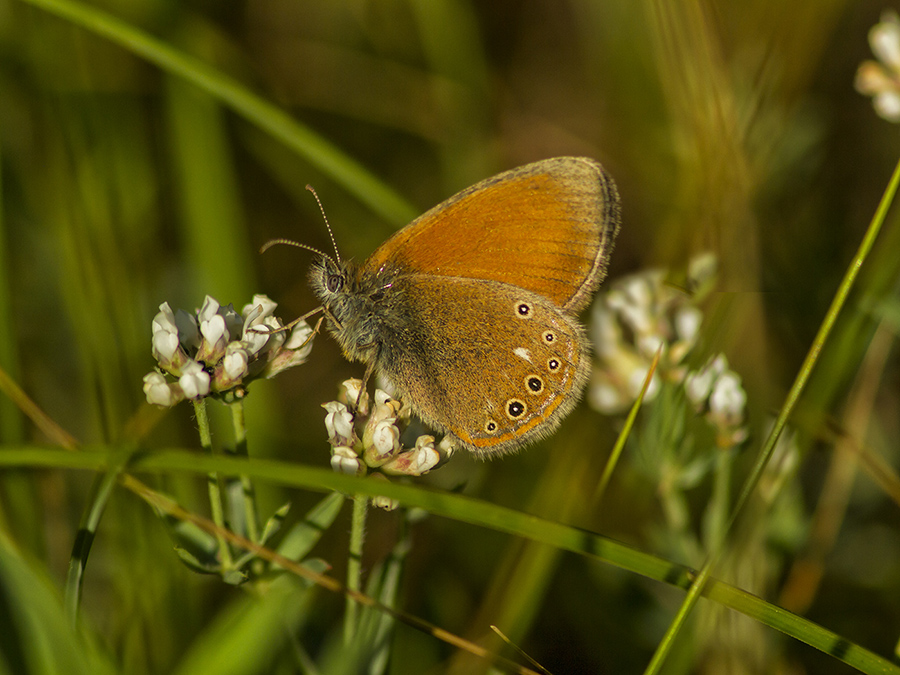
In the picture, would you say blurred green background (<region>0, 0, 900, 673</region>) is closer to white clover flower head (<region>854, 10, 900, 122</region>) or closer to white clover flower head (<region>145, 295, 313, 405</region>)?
white clover flower head (<region>145, 295, 313, 405</region>)

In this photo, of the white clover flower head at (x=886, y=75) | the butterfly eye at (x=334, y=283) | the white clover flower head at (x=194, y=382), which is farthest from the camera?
the white clover flower head at (x=886, y=75)

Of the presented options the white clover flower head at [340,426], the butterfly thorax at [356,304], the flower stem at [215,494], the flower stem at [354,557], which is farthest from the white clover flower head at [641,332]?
the flower stem at [215,494]

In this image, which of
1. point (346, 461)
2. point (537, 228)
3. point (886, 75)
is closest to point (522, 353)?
point (537, 228)

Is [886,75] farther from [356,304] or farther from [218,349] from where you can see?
[218,349]

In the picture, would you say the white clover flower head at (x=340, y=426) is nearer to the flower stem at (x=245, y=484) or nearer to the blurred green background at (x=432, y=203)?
the flower stem at (x=245, y=484)

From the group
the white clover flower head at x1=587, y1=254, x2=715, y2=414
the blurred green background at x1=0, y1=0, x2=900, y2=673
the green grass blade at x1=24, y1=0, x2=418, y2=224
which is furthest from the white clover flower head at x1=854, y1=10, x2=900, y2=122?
the green grass blade at x1=24, y1=0, x2=418, y2=224

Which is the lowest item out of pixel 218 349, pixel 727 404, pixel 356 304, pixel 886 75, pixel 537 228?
pixel 218 349
